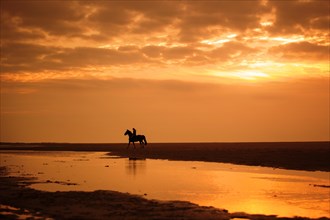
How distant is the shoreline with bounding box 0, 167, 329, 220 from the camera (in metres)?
15.1

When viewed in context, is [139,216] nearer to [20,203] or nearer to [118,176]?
[20,203]

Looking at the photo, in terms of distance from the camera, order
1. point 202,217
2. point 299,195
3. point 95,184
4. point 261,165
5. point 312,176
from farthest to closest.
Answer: point 261,165 → point 312,176 → point 95,184 → point 299,195 → point 202,217

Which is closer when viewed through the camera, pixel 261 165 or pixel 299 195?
pixel 299 195

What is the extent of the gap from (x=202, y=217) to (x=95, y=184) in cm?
1086

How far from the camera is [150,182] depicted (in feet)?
81.6

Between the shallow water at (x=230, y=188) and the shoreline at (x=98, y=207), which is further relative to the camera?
the shallow water at (x=230, y=188)

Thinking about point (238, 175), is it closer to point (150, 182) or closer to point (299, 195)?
point (150, 182)

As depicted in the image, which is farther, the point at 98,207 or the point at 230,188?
the point at 230,188

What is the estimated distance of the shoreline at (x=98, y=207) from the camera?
15.1 metres

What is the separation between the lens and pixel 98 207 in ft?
55.2

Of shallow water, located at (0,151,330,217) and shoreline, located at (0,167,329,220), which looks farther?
shallow water, located at (0,151,330,217)

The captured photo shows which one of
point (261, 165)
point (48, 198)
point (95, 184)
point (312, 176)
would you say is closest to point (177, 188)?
point (95, 184)

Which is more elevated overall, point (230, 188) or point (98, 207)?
point (230, 188)

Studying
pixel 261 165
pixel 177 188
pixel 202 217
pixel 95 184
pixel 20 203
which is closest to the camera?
pixel 202 217
